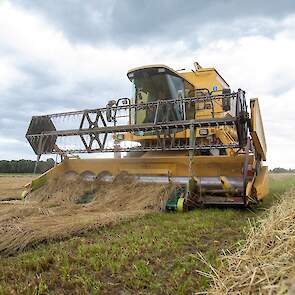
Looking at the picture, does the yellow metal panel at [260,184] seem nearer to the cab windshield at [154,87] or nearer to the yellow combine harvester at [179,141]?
the yellow combine harvester at [179,141]

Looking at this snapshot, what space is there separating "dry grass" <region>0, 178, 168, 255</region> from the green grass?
0.67 ft

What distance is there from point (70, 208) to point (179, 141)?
2.93 metres

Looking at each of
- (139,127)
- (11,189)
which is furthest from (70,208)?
(11,189)

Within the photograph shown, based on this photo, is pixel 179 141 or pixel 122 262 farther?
pixel 179 141

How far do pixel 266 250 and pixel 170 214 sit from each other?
3274 mm

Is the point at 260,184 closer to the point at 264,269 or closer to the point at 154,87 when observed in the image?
the point at 154,87

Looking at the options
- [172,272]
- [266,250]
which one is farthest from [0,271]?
[266,250]

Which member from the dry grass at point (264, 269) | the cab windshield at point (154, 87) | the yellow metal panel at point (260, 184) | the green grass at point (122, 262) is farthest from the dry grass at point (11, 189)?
the dry grass at point (264, 269)

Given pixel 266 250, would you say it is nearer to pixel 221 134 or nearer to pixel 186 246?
pixel 186 246

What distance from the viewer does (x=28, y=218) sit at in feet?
14.0

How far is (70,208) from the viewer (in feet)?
17.7

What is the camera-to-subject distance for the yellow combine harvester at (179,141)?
19.9 ft

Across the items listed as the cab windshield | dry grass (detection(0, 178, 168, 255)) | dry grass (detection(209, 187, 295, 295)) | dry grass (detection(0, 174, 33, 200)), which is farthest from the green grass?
dry grass (detection(0, 174, 33, 200))

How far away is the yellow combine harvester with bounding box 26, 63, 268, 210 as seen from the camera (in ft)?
19.9
